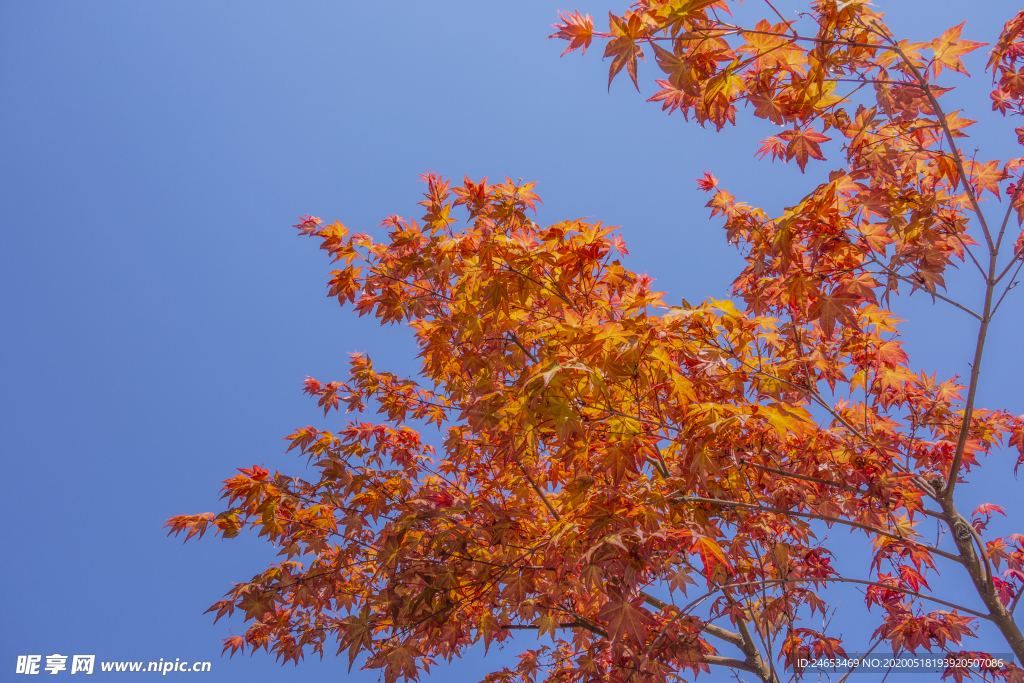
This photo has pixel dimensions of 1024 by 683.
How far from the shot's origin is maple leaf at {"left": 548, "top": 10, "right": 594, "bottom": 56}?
2025mm

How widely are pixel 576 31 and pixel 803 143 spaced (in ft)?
3.62

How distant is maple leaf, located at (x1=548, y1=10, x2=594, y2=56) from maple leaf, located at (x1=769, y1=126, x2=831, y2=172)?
36.6 inches

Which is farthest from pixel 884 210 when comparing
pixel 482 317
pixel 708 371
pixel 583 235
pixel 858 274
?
pixel 482 317

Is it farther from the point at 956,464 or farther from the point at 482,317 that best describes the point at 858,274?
the point at 482,317

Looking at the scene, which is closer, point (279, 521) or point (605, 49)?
point (605, 49)

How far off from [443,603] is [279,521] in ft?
4.22

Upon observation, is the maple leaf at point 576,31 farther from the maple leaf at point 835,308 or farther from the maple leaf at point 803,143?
the maple leaf at point 835,308

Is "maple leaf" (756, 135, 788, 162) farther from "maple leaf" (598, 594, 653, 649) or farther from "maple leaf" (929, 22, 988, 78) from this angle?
"maple leaf" (598, 594, 653, 649)

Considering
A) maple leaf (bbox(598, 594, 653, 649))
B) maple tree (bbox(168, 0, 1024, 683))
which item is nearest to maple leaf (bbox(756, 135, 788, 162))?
maple tree (bbox(168, 0, 1024, 683))

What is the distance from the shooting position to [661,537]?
5.86 feet

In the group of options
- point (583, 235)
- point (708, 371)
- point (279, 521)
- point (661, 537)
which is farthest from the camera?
point (279, 521)

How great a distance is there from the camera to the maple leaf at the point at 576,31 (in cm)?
203

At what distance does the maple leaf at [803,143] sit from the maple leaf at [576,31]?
3.05ft

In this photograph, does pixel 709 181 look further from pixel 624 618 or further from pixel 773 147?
pixel 624 618
